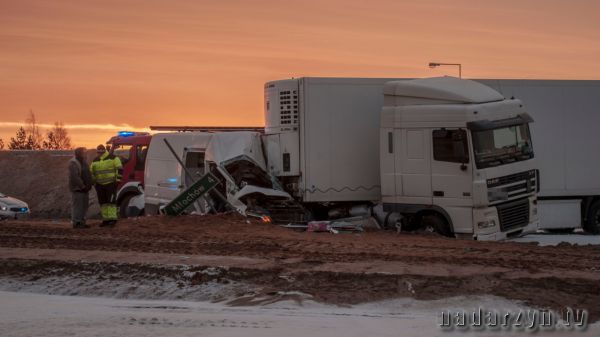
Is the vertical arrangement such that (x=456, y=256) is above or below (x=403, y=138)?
below

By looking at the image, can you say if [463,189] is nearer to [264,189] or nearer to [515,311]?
[264,189]

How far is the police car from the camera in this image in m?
28.9

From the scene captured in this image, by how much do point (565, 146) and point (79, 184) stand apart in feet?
38.1

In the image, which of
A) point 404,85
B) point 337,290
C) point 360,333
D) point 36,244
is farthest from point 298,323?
point 404,85

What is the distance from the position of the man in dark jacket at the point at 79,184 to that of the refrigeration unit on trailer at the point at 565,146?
964 cm

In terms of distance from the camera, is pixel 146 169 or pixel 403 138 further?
pixel 146 169

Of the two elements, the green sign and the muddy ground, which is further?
the green sign

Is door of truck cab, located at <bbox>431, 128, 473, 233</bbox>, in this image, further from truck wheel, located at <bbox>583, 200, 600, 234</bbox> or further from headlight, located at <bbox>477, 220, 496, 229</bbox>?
truck wheel, located at <bbox>583, 200, 600, 234</bbox>

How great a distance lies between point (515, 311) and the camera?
444 inches

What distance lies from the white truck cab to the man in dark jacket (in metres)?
6.72

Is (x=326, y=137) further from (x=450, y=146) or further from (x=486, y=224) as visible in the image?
(x=486, y=224)

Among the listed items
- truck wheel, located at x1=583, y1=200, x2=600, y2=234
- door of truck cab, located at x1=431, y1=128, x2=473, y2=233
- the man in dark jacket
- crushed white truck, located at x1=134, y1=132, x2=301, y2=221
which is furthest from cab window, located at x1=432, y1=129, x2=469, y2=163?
the man in dark jacket

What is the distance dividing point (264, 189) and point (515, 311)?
10.1 meters

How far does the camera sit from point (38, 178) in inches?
2141
